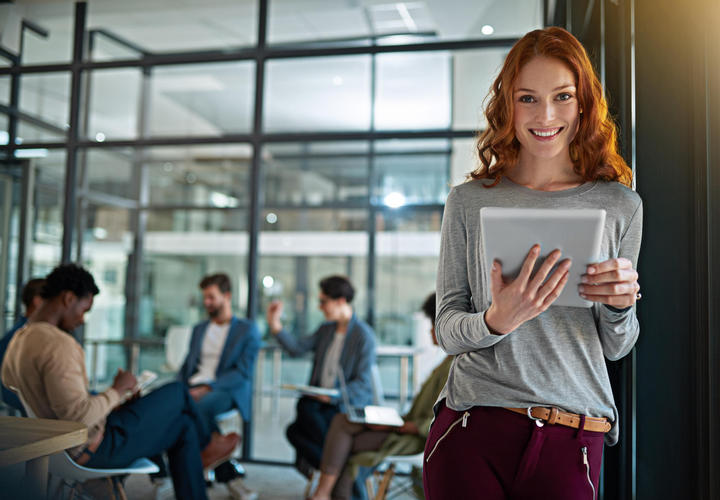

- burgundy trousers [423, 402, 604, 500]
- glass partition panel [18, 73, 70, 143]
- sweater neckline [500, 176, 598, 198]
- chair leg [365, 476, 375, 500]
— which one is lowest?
chair leg [365, 476, 375, 500]

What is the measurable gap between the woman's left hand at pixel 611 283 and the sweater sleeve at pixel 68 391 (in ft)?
7.15

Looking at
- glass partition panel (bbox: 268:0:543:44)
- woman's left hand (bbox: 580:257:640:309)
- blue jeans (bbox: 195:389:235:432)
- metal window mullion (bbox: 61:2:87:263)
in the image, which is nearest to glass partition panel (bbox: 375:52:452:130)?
glass partition panel (bbox: 268:0:543:44)

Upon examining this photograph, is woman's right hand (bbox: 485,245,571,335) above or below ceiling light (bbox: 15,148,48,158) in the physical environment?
below

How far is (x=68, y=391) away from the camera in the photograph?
251cm

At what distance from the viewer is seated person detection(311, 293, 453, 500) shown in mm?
3047

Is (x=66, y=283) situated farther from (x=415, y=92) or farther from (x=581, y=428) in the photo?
(x=415, y=92)

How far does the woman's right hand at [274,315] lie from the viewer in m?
4.90

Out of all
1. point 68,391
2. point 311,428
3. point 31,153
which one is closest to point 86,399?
point 68,391

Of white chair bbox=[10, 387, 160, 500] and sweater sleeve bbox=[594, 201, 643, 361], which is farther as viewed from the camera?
white chair bbox=[10, 387, 160, 500]

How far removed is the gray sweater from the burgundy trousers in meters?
0.04

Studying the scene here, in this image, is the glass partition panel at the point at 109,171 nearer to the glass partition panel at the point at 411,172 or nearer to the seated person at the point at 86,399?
the glass partition panel at the point at 411,172

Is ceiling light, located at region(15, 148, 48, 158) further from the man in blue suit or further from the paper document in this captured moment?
the paper document

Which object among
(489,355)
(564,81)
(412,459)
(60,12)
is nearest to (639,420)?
(489,355)

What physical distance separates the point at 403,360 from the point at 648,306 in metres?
3.47
